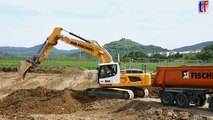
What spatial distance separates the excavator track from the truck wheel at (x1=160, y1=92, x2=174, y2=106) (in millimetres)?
2726

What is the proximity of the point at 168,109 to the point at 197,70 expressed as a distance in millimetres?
2514

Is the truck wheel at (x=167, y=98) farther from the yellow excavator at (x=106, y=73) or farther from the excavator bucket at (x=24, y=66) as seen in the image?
the excavator bucket at (x=24, y=66)

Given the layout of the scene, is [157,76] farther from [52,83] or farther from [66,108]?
[52,83]

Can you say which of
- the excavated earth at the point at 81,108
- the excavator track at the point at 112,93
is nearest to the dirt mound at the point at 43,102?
the excavated earth at the point at 81,108

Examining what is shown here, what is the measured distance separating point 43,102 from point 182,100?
789 cm

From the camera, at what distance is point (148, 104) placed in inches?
874

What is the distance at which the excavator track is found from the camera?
25.1 metres

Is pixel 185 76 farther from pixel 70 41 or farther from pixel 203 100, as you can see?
pixel 70 41

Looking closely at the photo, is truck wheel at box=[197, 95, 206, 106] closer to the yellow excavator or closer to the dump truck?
the dump truck

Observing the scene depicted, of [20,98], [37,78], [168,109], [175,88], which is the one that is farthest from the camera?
[37,78]

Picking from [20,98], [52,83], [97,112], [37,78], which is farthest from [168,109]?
[37,78]

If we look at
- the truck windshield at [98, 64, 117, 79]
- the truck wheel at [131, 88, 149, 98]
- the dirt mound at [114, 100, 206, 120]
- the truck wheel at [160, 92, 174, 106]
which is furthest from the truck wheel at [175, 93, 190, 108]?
the truck windshield at [98, 64, 117, 79]

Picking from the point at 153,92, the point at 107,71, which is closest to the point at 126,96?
the point at 107,71

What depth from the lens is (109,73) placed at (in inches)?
1018
